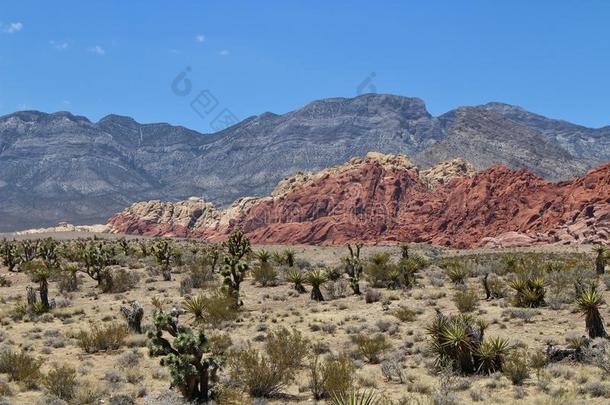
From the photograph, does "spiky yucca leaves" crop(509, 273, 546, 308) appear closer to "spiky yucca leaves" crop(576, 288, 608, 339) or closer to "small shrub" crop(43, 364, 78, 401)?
"spiky yucca leaves" crop(576, 288, 608, 339)

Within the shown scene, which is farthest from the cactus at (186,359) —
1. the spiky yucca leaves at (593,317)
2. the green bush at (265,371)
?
the spiky yucca leaves at (593,317)

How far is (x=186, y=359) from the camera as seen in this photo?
11289 mm

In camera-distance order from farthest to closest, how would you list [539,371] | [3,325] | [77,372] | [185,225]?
[185,225] → [3,325] → [77,372] → [539,371]

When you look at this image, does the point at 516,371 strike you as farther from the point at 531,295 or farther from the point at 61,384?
the point at 61,384

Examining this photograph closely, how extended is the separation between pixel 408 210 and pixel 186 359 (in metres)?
87.3

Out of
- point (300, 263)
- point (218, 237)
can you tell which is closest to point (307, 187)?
point (218, 237)

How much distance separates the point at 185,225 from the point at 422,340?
109612 mm

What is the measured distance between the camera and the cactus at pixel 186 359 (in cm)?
1127

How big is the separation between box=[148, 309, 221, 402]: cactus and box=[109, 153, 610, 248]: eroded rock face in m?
62.5

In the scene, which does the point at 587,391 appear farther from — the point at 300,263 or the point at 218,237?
the point at 218,237

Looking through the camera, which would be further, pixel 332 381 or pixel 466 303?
pixel 466 303

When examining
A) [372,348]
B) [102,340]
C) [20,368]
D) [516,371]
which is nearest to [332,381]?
[372,348]

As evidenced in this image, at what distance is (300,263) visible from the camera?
42.6 metres

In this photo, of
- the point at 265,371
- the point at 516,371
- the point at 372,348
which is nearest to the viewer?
the point at 265,371
